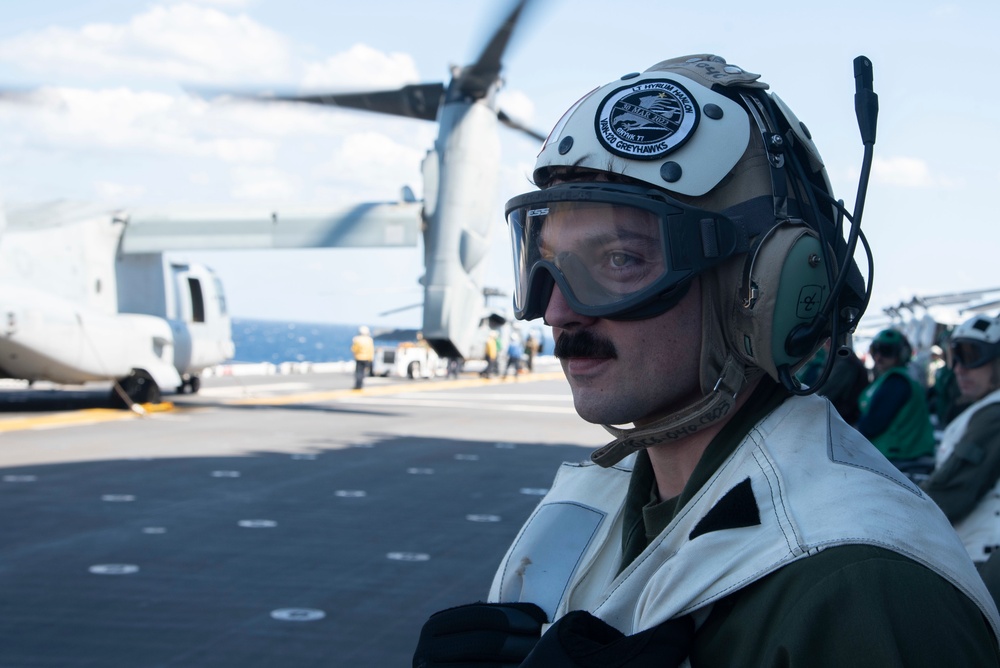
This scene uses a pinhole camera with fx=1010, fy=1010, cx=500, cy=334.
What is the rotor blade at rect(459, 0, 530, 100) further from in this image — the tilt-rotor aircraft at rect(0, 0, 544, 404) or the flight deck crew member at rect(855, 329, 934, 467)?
the flight deck crew member at rect(855, 329, 934, 467)

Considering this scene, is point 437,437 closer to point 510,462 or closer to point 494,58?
point 510,462

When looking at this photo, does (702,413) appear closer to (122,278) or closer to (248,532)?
(248,532)

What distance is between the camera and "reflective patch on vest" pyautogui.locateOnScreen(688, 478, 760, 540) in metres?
1.43

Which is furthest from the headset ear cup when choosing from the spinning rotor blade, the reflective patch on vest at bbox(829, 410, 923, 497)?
the spinning rotor blade

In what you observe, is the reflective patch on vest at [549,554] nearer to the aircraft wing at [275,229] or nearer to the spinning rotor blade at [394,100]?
the aircraft wing at [275,229]

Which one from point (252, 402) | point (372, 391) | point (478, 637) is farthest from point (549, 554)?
point (372, 391)

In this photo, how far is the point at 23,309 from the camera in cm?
1548

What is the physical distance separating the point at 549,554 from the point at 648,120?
2.83 ft

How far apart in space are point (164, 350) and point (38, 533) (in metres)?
11.6

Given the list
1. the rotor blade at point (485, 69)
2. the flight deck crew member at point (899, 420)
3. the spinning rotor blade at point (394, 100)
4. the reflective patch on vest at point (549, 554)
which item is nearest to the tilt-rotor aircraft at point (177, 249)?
the rotor blade at point (485, 69)

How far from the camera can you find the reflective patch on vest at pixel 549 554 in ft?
6.44

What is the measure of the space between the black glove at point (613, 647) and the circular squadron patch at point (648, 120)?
801 mm

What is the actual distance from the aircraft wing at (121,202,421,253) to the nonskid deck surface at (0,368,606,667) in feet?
12.0

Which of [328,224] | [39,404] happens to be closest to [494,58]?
[328,224]
